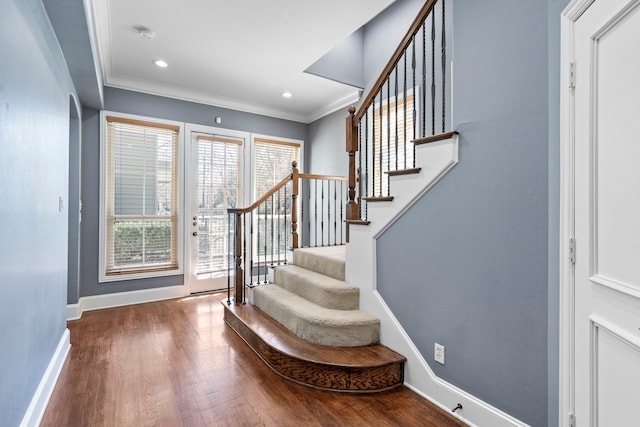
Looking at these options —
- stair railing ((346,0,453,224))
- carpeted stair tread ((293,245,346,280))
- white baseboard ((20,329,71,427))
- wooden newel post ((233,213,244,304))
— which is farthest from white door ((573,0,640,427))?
wooden newel post ((233,213,244,304))

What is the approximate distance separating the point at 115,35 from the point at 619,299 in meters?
3.97

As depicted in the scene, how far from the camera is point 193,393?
2.10 m

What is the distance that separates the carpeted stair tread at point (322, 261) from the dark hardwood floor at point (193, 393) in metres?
0.95

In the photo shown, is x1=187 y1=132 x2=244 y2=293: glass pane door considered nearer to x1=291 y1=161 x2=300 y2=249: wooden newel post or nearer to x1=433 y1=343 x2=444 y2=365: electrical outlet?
x1=291 y1=161 x2=300 y2=249: wooden newel post

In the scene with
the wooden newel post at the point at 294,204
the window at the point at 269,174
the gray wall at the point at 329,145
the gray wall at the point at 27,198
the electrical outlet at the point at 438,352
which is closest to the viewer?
the gray wall at the point at 27,198

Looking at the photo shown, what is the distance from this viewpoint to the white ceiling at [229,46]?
259 centimetres

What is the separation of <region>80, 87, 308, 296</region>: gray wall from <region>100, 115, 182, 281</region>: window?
0.08 m

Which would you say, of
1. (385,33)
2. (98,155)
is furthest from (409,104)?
(98,155)

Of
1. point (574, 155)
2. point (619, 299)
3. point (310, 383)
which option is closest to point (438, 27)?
point (574, 155)

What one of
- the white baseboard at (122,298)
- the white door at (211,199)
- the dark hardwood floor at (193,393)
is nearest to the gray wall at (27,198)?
the dark hardwood floor at (193,393)

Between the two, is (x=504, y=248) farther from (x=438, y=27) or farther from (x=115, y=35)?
(x=115, y=35)

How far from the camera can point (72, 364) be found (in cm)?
249

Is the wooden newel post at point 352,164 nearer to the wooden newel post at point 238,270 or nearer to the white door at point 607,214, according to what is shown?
the wooden newel post at point 238,270

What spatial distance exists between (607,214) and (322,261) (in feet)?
7.56
